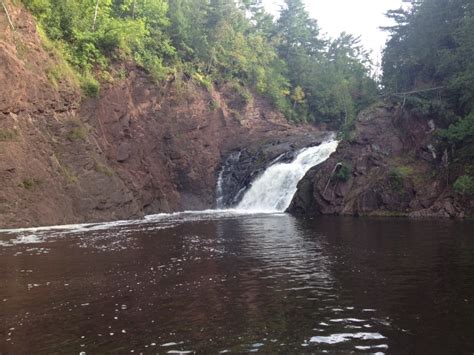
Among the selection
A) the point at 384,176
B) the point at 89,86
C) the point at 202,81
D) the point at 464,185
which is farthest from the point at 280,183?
the point at 89,86

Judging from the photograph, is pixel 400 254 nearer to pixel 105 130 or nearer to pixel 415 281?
pixel 415 281

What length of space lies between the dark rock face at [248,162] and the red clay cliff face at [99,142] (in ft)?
3.78

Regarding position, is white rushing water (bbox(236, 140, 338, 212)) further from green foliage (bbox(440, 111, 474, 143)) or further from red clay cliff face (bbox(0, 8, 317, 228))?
green foliage (bbox(440, 111, 474, 143))

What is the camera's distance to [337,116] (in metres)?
64.4

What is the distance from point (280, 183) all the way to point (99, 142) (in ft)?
50.4

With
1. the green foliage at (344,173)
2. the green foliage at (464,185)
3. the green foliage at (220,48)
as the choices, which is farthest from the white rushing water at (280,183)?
the green foliage at (464,185)

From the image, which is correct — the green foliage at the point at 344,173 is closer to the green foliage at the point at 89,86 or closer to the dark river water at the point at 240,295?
the dark river water at the point at 240,295

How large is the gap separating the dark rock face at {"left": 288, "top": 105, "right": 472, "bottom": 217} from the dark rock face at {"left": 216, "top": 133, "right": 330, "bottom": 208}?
252 inches

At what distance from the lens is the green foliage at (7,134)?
87.0 feet

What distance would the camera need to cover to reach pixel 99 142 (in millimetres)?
33875

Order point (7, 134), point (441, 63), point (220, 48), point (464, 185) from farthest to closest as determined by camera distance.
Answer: point (220, 48) < point (441, 63) < point (464, 185) < point (7, 134)

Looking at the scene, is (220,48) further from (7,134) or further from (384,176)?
(7,134)

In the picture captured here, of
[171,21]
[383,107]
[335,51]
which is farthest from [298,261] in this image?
[335,51]

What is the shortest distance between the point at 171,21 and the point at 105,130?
2009 cm
